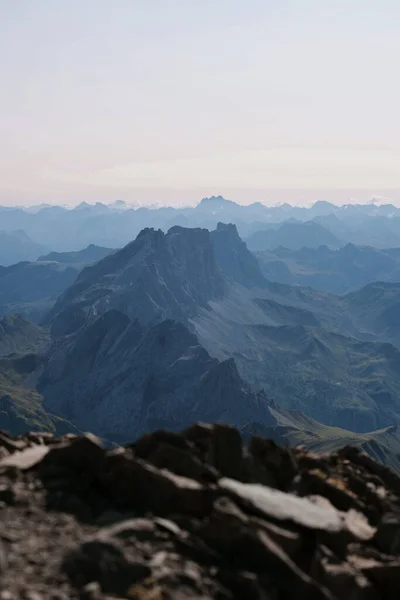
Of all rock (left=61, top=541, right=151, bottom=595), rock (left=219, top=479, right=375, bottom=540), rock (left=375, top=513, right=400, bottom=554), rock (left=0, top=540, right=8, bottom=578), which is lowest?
rock (left=375, top=513, right=400, bottom=554)

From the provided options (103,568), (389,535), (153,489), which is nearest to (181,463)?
(153,489)

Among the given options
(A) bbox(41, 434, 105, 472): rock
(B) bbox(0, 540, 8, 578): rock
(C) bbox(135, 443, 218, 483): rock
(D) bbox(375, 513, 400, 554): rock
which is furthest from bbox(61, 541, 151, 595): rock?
(D) bbox(375, 513, 400, 554): rock

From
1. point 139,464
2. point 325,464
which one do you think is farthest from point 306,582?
point 325,464

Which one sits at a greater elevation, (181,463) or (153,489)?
(153,489)

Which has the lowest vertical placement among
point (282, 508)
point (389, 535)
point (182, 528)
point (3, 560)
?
point (389, 535)

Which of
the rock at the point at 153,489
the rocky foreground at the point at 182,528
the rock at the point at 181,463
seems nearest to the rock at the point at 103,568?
the rocky foreground at the point at 182,528

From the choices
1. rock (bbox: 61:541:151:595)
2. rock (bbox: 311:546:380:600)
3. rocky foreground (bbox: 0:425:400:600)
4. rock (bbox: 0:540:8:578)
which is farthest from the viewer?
rock (bbox: 311:546:380:600)

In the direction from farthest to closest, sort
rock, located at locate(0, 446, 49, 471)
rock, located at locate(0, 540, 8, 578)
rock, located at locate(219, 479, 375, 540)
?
rock, located at locate(0, 446, 49, 471) < rock, located at locate(219, 479, 375, 540) < rock, located at locate(0, 540, 8, 578)

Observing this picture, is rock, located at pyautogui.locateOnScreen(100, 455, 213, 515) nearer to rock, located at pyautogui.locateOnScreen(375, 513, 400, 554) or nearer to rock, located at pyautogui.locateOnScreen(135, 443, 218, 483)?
rock, located at pyautogui.locateOnScreen(135, 443, 218, 483)

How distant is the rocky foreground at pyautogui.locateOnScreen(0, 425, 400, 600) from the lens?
1783 cm

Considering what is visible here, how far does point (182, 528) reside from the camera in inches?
844

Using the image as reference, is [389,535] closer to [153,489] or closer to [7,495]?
[153,489]

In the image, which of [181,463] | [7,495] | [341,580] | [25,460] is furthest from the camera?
[181,463]

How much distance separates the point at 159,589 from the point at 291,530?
8105 mm
